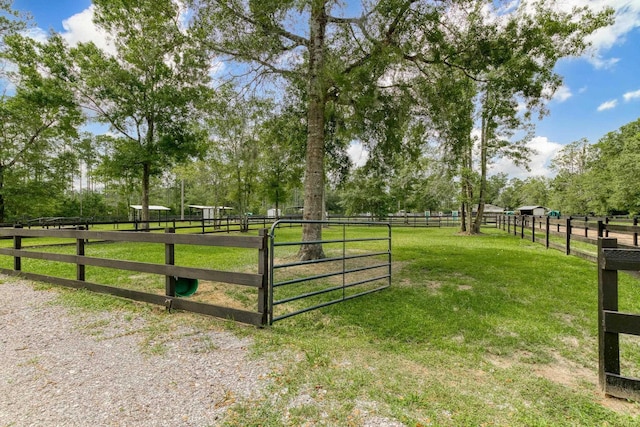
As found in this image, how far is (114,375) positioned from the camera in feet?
8.63

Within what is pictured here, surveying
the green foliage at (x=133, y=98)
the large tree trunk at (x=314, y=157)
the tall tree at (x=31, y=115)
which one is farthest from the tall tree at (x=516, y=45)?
the tall tree at (x=31, y=115)

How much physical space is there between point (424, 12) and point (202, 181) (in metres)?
19.0

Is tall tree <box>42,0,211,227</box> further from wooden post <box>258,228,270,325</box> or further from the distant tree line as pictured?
wooden post <box>258,228,270,325</box>

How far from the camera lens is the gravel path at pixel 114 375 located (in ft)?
6.93

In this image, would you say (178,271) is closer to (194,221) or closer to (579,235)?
(194,221)

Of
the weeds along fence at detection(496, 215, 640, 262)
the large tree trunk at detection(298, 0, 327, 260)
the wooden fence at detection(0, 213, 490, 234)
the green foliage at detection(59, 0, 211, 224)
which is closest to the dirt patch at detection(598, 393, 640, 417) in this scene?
the weeds along fence at detection(496, 215, 640, 262)

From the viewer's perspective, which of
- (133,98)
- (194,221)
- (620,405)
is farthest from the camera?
(133,98)

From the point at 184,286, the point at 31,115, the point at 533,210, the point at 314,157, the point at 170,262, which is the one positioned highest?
the point at 31,115

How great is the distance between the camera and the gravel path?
6.93ft

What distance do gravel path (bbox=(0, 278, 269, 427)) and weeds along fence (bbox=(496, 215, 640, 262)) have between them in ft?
16.1

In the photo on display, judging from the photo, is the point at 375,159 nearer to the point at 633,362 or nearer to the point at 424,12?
the point at 424,12

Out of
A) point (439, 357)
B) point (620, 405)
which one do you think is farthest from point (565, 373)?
point (439, 357)

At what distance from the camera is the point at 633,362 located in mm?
3057

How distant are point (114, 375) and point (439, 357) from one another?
113 inches
